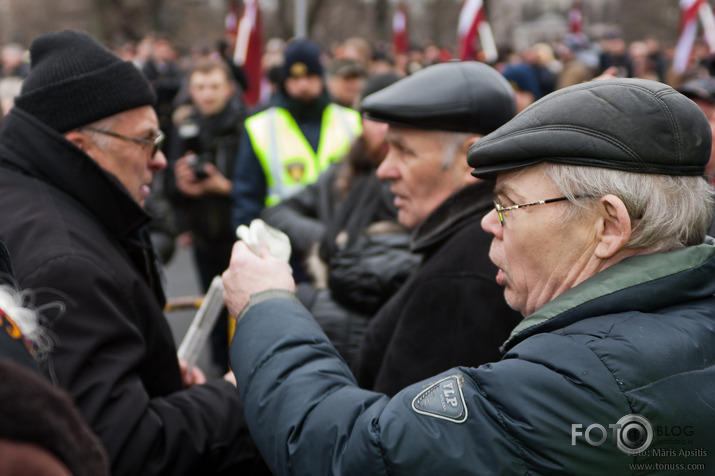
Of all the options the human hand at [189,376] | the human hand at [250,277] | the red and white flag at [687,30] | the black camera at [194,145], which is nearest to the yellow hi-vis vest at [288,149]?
the black camera at [194,145]

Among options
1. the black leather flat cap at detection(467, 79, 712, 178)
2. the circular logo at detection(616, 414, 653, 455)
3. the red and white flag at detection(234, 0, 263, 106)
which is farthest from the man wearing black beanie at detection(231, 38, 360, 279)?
the circular logo at detection(616, 414, 653, 455)

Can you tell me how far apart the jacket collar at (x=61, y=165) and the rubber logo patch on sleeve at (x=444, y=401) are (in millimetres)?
1220

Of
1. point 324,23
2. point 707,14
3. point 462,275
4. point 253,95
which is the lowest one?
point 324,23

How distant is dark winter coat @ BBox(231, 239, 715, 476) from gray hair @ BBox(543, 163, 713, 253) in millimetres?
45

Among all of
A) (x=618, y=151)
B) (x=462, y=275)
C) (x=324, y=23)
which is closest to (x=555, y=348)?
(x=618, y=151)

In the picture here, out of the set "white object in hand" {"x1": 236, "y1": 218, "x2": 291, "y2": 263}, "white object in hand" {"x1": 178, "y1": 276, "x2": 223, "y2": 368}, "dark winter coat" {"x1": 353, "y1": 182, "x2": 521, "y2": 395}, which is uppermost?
"white object in hand" {"x1": 236, "y1": 218, "x2": 291, "y2": 263}

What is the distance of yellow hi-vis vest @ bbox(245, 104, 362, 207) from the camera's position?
5.34m

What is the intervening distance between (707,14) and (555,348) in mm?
8904

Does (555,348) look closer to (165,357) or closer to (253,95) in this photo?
(165,357)

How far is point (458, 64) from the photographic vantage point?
2373 millimetres

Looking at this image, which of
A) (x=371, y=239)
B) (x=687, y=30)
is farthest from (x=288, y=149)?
(x=687, y=30)

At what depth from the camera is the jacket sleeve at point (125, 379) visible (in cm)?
183

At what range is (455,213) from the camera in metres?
2.22

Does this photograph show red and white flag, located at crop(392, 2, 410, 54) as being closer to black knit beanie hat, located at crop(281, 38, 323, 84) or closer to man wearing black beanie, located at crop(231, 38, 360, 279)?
black knit beanie hat, located at crop(281, 38, 323, 84)
